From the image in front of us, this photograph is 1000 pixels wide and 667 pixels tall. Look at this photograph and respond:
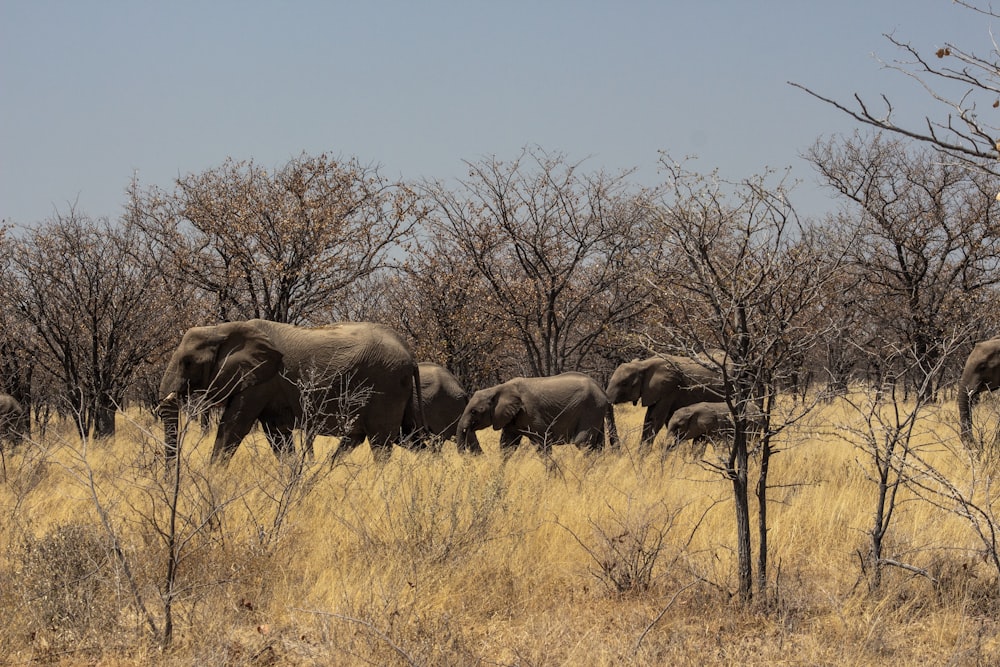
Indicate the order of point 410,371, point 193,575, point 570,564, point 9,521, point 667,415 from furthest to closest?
point 667,415
point 410,371
point 9,521
point 570,564
point 193,575

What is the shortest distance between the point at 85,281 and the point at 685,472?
12048 mm

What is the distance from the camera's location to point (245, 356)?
38.2ft

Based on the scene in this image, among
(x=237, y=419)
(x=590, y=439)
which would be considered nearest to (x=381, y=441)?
(x=237, y=419)

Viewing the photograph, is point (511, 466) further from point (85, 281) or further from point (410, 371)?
point (85, 281)

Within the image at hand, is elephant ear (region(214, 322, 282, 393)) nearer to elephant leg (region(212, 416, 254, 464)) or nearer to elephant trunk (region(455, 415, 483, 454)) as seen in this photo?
elephant leg (region(212, 416, 254, 464))

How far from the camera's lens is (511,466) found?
37.3 ft

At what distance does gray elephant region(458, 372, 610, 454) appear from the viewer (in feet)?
47.5

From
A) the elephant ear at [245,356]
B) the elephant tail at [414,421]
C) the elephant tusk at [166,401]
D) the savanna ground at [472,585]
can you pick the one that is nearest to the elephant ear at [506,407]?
the elephant tail at [414,421]

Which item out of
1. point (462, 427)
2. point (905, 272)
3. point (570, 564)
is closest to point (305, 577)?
point (570, 564)

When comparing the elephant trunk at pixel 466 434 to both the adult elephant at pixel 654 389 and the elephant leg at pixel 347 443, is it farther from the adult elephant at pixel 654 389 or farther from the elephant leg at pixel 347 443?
the adult elephant at pixel 654 389

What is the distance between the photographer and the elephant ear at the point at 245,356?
38.1ft

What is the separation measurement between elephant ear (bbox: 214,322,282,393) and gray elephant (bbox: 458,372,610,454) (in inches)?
139

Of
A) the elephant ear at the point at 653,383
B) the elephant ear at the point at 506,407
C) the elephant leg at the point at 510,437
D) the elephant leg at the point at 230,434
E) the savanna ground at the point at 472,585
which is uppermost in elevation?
the elephant ear at the point at 653,383

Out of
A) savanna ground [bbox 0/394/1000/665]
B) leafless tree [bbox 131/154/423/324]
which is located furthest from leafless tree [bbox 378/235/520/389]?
savanna ground [bbox 0/394/1000/665]
